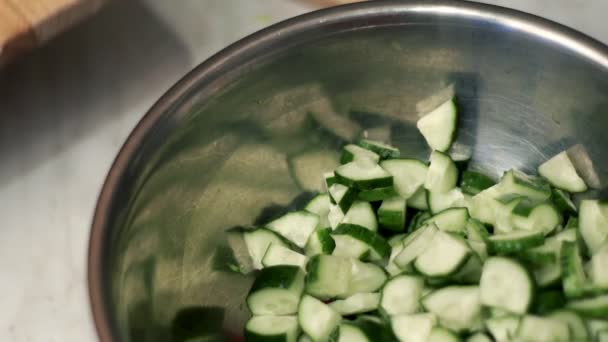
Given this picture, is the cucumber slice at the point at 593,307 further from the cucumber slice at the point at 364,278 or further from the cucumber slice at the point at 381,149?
the cucumber slice at the point at 381,149

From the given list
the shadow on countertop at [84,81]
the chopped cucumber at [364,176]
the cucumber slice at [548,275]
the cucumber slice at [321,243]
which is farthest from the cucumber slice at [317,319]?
the shadow on countertop at [84,81]

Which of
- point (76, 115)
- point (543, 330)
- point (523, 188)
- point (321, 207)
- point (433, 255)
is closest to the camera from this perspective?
point (543, 330)

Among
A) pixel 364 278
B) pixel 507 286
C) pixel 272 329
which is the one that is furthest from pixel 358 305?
pixel 507 286

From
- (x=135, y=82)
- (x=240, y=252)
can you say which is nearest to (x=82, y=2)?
(x=135, y=82)

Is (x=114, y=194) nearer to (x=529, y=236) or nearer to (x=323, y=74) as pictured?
(x=323, y=74)

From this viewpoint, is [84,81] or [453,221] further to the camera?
[84,81]

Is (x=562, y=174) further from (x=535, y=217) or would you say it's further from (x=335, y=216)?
(x=335, y=216)

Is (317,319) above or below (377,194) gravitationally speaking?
below

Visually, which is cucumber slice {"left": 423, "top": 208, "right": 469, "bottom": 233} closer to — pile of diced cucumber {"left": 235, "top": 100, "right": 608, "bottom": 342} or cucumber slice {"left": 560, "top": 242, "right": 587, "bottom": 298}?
pile of diced cucumber {"left": 235, "top": 100, "right": 608, "bottom": 342}

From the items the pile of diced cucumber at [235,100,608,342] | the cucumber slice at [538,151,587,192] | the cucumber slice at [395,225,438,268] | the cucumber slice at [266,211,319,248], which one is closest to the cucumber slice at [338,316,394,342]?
the pile of diced cucumber at [235,100,608,342]
